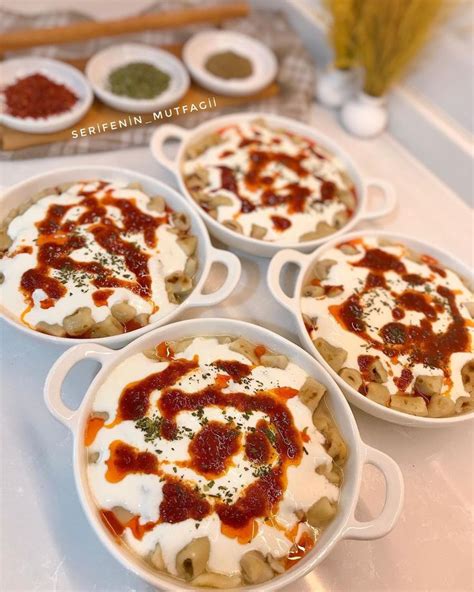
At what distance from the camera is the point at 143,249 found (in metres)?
1.45

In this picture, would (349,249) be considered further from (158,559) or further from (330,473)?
(158,559)

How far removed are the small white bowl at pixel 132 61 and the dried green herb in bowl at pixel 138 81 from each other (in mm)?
22

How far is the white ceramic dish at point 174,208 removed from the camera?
1.23 meters

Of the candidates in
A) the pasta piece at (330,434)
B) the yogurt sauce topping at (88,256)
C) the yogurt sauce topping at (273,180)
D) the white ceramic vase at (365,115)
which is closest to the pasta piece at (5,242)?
the yogurt sauce topping at (88,256)

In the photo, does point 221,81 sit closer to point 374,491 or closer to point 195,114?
point 195,114

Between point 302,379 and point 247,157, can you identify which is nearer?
point 302,379

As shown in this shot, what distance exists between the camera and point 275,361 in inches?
49.3

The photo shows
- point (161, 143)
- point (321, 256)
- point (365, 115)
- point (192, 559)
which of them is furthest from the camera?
point (365, 115)

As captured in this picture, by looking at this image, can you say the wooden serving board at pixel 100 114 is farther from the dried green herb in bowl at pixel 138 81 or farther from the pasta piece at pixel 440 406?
the pasta piece at pixel 440 406

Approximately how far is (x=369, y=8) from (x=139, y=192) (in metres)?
1.15

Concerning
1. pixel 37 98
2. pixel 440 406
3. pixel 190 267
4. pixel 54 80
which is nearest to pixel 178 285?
pixel 190 267

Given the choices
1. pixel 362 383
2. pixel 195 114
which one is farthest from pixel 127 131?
pixel 362 383

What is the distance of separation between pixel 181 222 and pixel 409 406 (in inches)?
31.9

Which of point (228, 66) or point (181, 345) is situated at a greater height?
point (228, 66)
